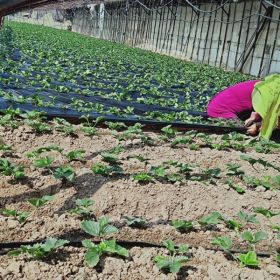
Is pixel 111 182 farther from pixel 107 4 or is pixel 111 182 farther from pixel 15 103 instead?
pixel 107 4

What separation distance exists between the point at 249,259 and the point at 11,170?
2.00 metres

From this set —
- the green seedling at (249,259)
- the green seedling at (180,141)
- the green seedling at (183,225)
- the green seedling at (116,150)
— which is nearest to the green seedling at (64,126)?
Answer: the green seedling at (116,150)

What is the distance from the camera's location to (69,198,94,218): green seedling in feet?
9.97

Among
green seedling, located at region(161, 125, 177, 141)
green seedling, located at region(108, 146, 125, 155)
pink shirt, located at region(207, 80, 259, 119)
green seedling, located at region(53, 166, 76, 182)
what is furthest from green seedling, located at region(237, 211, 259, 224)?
pink shirt, located at region(207, 80, 259, 119)

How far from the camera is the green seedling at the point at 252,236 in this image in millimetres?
2916

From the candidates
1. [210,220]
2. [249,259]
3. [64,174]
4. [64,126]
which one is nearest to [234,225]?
[210,220]

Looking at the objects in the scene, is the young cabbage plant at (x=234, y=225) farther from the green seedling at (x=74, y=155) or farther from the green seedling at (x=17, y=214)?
the green seedling at (x=74, y=155)

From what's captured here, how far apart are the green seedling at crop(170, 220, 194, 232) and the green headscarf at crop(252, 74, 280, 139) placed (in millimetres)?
3089

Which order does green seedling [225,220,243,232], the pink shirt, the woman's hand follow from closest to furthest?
green seedling [225,220,243,232] < the woman's hand < the pink shirt

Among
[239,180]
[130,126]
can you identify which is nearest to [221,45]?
[130,126]

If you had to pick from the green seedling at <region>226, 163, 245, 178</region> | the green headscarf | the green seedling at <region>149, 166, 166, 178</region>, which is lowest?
the green seedling at <region>226, 163, 245, 178</region>

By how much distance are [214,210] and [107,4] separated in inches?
1516

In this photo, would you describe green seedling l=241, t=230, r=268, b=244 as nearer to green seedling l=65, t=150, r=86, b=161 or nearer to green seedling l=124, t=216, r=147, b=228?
green seedling l=124, t=216, r=147, b=228

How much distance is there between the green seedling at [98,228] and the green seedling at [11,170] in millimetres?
973
